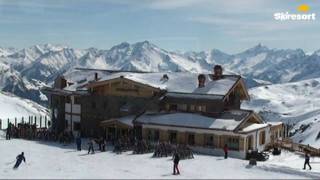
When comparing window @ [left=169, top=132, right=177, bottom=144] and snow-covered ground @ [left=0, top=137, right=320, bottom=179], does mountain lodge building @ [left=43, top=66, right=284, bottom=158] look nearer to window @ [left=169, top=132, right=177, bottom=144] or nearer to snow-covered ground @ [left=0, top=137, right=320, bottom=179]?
window @ [left=169, top=132, right=177, bottom=144]

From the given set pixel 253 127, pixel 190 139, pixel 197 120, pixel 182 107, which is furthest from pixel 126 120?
pixel 253 127

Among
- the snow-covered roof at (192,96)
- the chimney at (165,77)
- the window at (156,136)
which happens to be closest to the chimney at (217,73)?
the snow-covered roof at (192,96)

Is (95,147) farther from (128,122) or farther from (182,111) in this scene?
(182,111)

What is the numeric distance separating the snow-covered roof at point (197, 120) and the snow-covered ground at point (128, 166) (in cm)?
406

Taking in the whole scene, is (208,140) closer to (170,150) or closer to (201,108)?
(170,150)

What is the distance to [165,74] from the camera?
6438 cm

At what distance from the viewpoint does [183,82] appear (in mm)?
61438

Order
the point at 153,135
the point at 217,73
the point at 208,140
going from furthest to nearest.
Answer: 1. the point at 217,73
2. the point at 153,135
3. the point at 208,140

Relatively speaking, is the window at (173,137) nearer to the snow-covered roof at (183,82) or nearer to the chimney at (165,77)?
the snow-covered roof at (183,82)

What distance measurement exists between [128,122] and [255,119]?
13609mm

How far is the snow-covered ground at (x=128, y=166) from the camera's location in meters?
40.4

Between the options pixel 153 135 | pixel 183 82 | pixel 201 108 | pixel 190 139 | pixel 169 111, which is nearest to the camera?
pixel 190 139

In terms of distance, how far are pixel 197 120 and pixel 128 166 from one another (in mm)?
12567

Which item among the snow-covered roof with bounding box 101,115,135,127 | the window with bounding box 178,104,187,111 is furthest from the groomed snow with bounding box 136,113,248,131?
the window with bounding box 178,104,187,111
